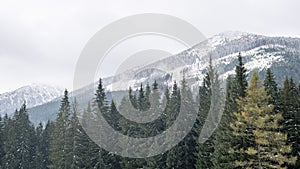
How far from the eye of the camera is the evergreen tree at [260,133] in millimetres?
29484

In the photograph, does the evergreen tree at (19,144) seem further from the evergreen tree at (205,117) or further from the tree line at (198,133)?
the evergreen tree at (205,117)

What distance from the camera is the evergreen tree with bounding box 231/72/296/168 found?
29484 mm

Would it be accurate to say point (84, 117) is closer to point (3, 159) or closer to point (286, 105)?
point (3, 159)

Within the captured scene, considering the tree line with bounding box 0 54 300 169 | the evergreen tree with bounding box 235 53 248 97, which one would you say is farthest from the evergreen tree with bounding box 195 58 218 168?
the evergreen tree with bounding box 235 53 248 97

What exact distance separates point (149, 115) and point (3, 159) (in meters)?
29.7

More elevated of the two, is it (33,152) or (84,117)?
(84,117)

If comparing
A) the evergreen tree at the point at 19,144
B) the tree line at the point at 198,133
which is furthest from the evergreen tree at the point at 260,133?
the evergreen tree at the point at 19,144

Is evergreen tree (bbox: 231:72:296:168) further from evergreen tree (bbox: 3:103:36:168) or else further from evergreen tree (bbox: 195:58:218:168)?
evergreen tree (bbox: 3:103:36:168)

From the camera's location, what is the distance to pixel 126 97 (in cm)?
5456

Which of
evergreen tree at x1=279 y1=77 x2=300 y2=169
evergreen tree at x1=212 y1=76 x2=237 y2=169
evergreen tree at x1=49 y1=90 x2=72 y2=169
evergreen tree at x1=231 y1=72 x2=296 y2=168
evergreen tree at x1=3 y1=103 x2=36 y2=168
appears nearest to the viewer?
evergreen tree at x1=231 y1=72 x2=296 y2=168

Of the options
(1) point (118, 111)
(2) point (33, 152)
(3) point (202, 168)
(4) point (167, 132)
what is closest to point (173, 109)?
(4) point (167, 132)

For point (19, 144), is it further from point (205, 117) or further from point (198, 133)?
point (205, 117)

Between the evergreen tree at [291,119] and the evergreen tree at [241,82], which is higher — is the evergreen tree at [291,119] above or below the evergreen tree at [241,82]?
below

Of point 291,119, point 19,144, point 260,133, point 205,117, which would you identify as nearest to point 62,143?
point 19,144
